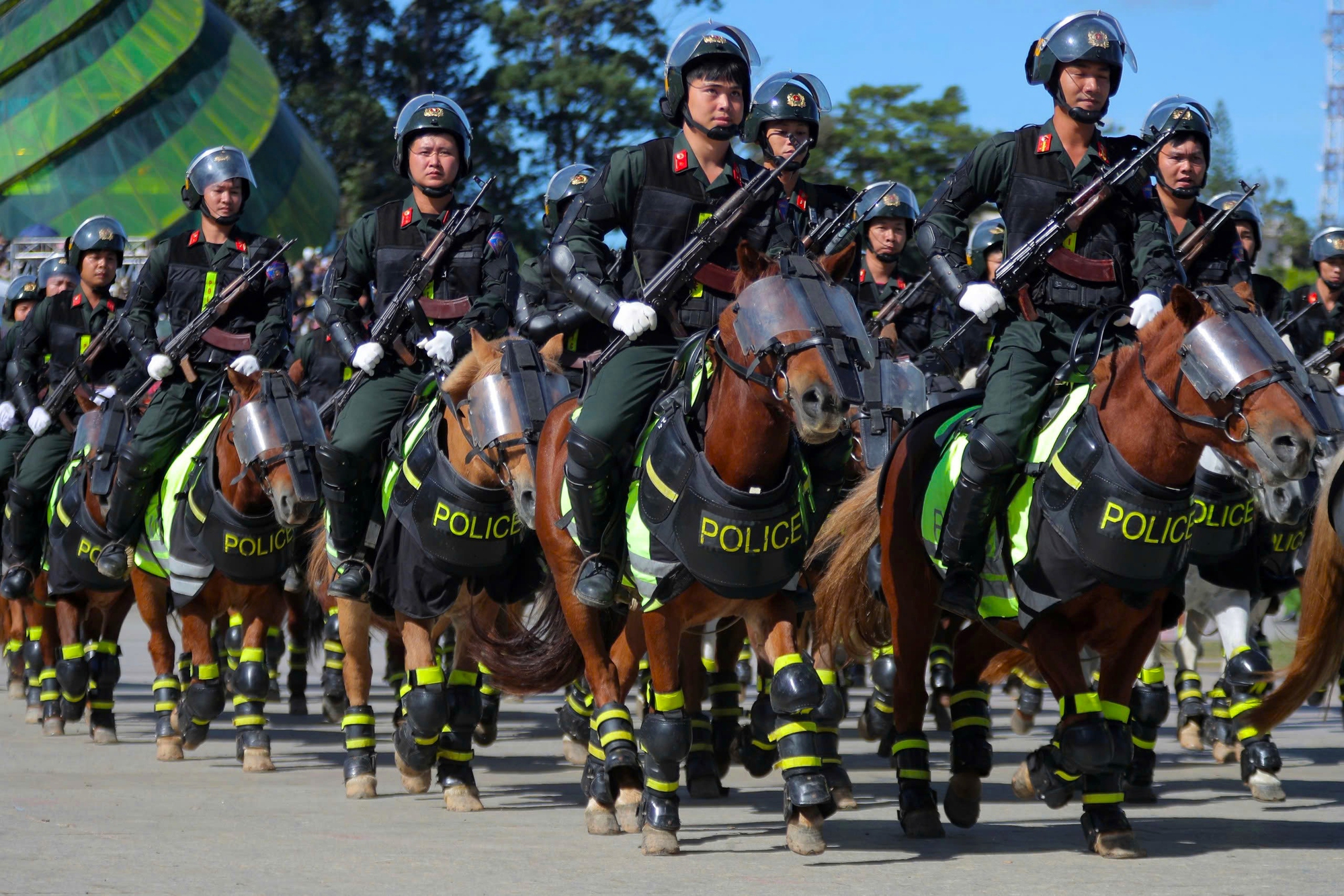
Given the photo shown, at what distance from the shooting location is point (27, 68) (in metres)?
44.2

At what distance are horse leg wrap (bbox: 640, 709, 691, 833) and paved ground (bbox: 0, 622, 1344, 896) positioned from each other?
0.67 ft

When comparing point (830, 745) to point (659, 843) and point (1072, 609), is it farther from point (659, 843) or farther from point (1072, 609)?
point (1072, 609)

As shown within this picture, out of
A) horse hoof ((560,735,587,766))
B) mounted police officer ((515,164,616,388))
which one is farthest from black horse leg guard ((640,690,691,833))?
horse hoof ((560,735,587,766))

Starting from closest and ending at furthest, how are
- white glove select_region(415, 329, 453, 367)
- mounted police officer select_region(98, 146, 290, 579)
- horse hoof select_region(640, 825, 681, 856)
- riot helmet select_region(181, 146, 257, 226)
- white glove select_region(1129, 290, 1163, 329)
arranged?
horse hoof select_region(640, 825, 681, 856), white glove select_region(1129, 290, 1163, 329), white glove select_region(415, 329, 453, 367), riot helmet select_region(181, 146, 257, 226), mounted police officer select_region(98, 146, 290, 579)

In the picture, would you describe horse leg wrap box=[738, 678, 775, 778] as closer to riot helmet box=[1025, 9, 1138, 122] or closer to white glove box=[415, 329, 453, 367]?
white glove box=[415, 329, 453, 367]

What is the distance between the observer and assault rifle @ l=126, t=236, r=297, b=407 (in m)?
11.7

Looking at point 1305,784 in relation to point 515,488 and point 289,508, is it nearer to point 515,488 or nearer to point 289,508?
point 515,488

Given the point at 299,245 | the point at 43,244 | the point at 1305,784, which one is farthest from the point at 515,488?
the point at 299,245

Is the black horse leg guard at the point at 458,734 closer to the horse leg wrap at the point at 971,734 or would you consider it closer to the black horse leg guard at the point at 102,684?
the horse leg wrap at the point at 971,734

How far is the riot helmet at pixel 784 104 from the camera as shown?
9.69 m

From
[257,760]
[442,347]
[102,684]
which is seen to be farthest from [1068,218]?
[102,684]

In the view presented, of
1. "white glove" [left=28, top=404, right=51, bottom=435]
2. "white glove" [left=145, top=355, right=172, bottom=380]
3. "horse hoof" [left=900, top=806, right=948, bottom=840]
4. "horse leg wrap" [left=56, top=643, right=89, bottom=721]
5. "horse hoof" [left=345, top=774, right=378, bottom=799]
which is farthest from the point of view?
"white glove" [left=28, top=404, right=51, bottom=435]

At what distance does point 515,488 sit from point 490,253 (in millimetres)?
1961

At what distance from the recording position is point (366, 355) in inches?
394
